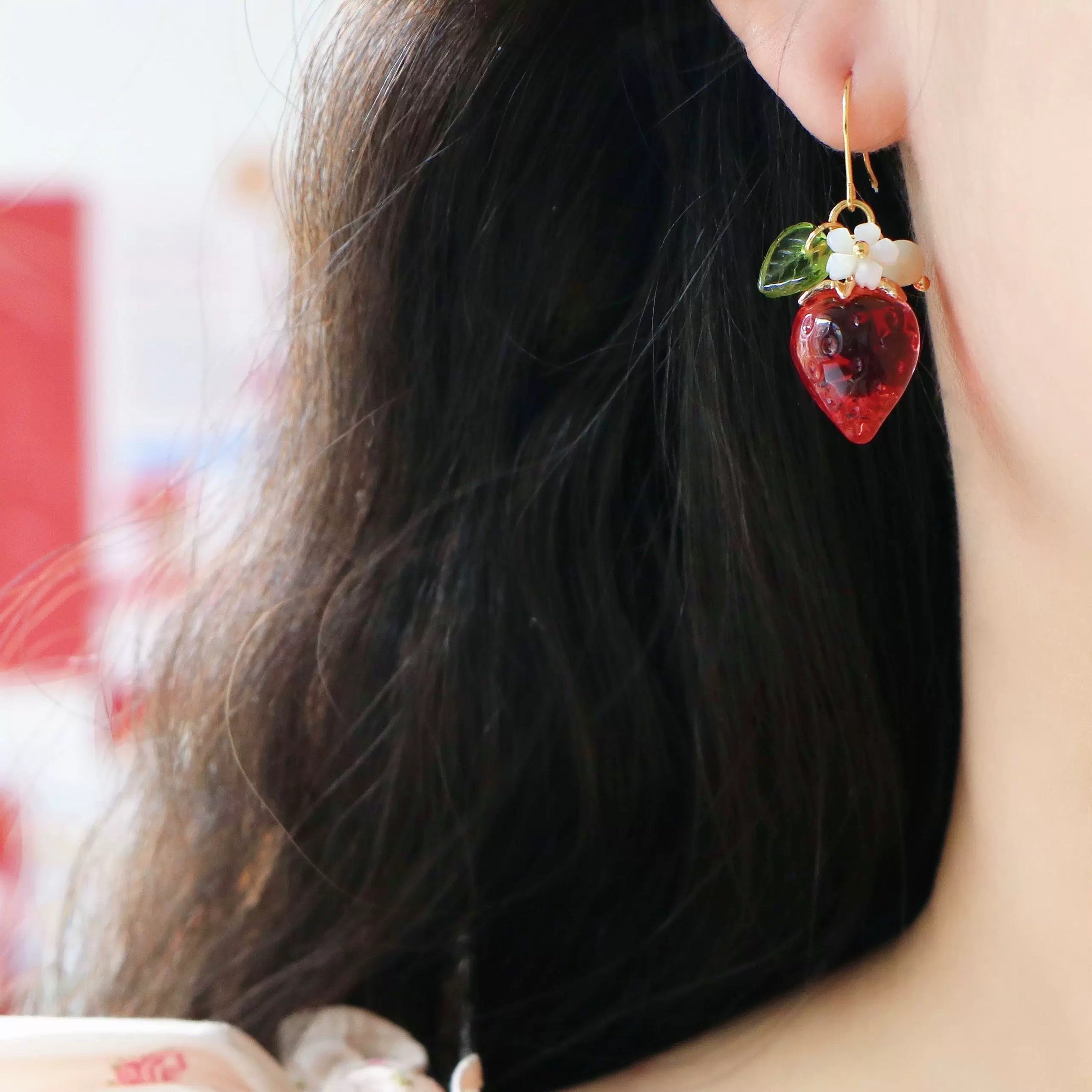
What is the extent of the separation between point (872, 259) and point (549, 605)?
0.34 metres

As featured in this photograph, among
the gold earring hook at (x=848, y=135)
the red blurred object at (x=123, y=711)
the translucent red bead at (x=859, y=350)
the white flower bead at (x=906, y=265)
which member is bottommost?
the red blurred object at (x=123, y=711)

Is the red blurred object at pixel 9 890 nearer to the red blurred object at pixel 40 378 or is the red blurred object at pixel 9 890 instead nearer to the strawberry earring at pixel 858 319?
the red blurred object at pixel 40 378

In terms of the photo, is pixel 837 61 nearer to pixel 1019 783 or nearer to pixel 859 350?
pixel 859 350

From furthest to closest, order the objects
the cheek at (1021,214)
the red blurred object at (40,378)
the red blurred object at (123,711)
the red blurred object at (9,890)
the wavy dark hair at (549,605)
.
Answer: the red blurred object at (40,378) < the red blurred object at (9,890) < the red blurred object at (123,711) < the wavy dark hair at (549,605) < the cheek at (1021,214)

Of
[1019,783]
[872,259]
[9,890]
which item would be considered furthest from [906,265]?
[9,890]

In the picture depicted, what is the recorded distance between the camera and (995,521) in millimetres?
517

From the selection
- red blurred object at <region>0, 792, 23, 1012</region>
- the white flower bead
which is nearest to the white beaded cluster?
the white flower bead

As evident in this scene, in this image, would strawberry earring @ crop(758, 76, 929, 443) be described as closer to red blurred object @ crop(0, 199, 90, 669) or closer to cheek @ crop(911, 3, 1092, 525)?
cheek @ crop(911, 3, 1092, 525)

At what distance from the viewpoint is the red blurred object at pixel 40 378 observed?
4.70 feet

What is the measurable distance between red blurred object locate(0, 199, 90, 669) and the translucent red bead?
1185 millimetres

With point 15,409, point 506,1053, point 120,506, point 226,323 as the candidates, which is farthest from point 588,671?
point 15,409

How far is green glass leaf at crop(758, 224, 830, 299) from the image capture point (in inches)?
19.8

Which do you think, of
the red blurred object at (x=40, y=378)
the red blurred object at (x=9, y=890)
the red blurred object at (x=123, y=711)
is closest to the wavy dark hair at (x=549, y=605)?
the red blurred object at (x=123, y=711)

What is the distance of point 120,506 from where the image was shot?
1.48m
